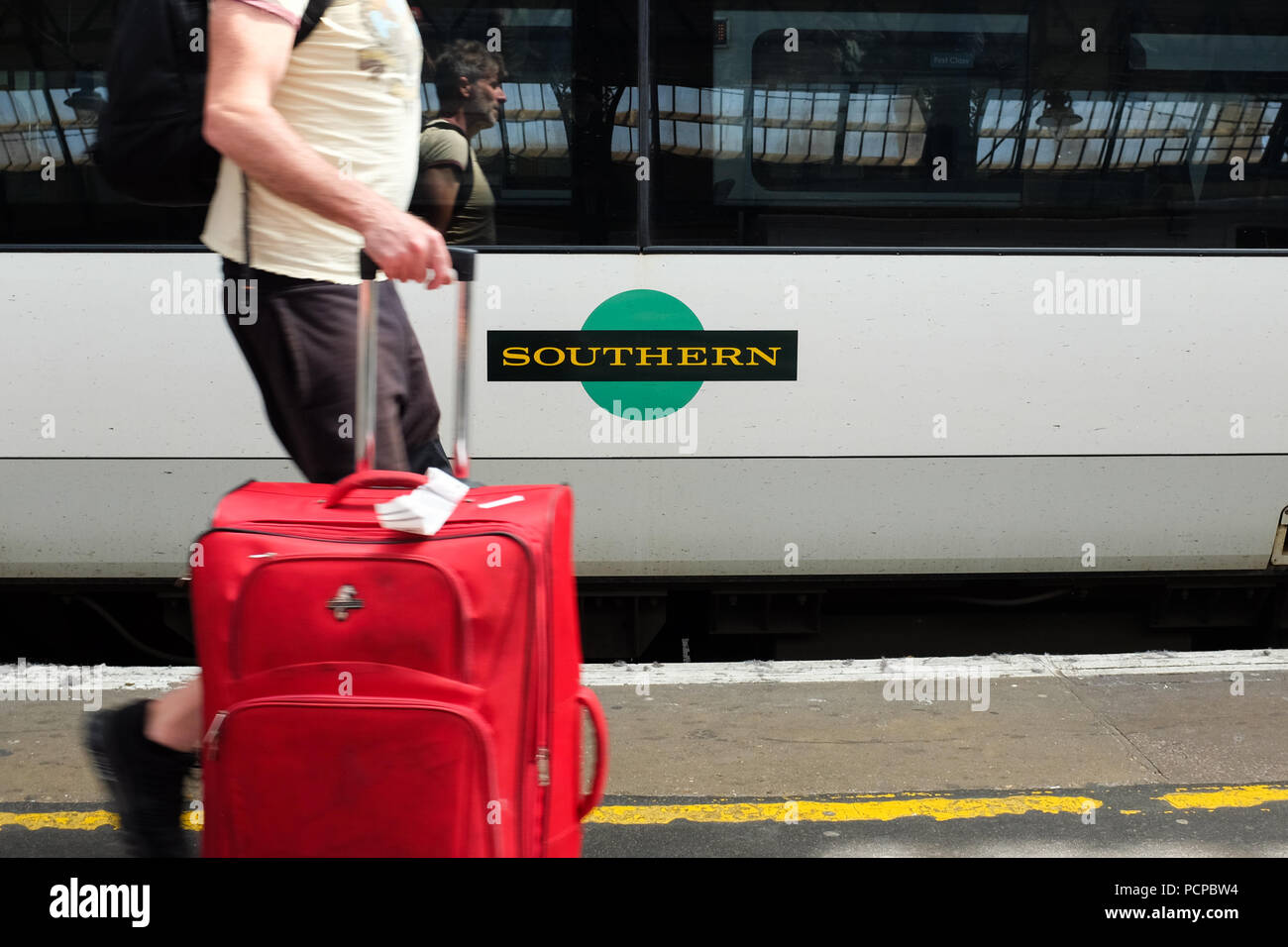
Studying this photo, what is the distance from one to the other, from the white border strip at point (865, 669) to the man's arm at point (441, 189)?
5.18 ft

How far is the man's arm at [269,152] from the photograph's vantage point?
5.97ft

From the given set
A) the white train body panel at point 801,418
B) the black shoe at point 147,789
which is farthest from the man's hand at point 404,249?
the white train body panel at point 801,418

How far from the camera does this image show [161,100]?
1.92 metres

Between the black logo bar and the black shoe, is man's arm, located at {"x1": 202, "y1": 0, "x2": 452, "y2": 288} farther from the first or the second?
the black logo bar

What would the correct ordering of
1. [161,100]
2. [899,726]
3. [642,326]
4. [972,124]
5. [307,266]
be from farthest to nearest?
[972,124], [642,326], [899,726], [307,266], [161,100]

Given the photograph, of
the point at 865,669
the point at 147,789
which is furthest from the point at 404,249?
the point at 865,669

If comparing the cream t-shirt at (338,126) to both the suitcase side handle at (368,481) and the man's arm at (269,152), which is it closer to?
the man's arm at (269,152)

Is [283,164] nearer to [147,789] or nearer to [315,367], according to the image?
[315,367]

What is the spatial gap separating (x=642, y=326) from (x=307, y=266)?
198cm

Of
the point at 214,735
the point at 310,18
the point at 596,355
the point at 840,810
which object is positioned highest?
the point at 310,18

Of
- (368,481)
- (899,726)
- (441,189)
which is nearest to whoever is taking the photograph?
(368,481)

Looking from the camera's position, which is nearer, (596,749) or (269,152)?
(269,152)

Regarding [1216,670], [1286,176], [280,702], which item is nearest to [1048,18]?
[1286,176]

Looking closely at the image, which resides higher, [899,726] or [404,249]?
[404,249]
